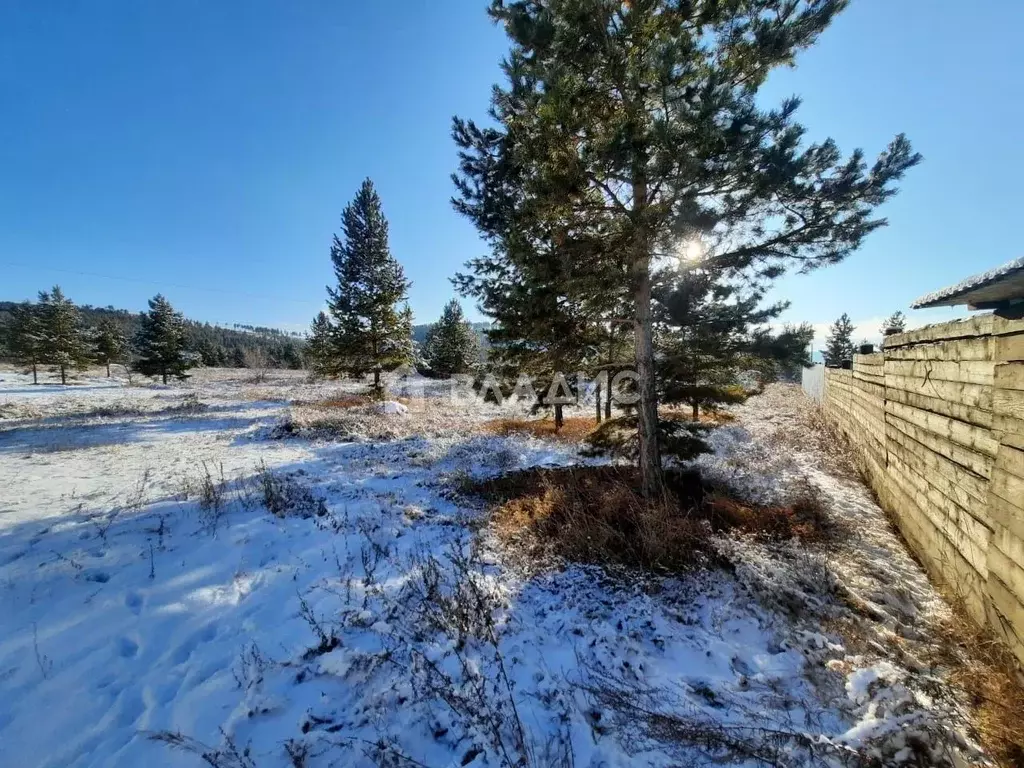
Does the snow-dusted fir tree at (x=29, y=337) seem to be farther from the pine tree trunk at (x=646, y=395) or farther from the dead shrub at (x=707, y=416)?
the dead shrub at (x=707, y=416)

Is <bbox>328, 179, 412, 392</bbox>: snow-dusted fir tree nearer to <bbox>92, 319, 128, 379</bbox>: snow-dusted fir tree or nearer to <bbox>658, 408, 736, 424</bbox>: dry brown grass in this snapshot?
<bbox>658, 408, 736, 424</bbox>: dry brown grass

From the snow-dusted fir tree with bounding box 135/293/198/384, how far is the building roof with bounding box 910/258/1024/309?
41177 mm

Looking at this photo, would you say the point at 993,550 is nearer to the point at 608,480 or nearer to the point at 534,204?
the point at 608,480

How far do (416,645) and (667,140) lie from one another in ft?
19.2

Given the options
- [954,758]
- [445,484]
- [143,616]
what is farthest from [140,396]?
[954,758]

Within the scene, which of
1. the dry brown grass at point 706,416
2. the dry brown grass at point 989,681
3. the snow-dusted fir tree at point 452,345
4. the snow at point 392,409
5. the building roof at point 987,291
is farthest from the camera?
the snow-dusted fir tree at point 452,345

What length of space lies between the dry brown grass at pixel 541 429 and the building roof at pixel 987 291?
31.8 ft

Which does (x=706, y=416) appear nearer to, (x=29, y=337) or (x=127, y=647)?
(x=127, y=647)

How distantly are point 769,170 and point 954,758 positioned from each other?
5.86 m

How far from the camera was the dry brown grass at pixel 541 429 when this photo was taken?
45.2 ft

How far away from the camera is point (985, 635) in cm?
339

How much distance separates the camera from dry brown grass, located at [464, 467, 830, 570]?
491 cm

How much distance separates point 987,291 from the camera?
3.41 m

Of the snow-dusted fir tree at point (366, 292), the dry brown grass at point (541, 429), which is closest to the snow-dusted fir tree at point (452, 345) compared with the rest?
the snow-dusted fir tree at point (366, 292)
